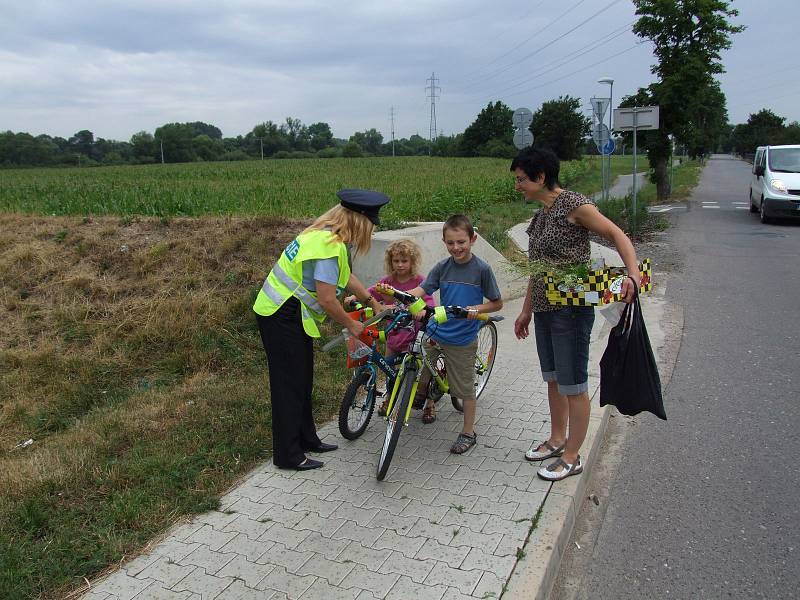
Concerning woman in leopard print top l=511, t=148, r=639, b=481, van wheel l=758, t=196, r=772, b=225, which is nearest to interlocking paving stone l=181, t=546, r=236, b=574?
woman in leopard print top l=511, t=148, r=639, b=481

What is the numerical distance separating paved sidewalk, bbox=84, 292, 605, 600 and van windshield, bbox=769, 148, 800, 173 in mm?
16204

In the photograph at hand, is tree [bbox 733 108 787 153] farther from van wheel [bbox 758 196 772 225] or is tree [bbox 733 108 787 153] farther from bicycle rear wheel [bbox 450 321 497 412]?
bicycle rear wheel [bbox 450 321 497 412]

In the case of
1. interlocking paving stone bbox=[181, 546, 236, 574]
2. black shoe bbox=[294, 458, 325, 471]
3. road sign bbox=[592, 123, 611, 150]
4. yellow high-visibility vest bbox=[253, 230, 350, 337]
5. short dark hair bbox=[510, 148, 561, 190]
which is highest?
road sign bbox=[592, 123, 611, 150]

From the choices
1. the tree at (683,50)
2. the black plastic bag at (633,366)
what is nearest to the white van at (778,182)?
the tree at (683,50)

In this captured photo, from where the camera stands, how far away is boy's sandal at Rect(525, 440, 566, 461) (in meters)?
4.26

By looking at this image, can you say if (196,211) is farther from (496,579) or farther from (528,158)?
(496,579)

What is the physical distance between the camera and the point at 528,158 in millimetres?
3633

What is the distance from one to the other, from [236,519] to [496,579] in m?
1.45

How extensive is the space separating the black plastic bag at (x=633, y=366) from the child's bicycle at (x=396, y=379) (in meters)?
0.84

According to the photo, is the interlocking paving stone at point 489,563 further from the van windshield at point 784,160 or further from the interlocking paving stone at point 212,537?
the van windshield at point 784,160

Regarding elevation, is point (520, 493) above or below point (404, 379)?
below

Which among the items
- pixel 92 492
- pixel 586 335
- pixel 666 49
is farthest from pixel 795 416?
pixel 666 49

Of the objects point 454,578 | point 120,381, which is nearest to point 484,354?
point 454,578

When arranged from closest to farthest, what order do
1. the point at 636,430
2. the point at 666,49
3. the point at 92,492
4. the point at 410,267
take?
1. the point at 92,492
2. the point at 410,267
3. the point at 636,430
4. the point at 666,49
